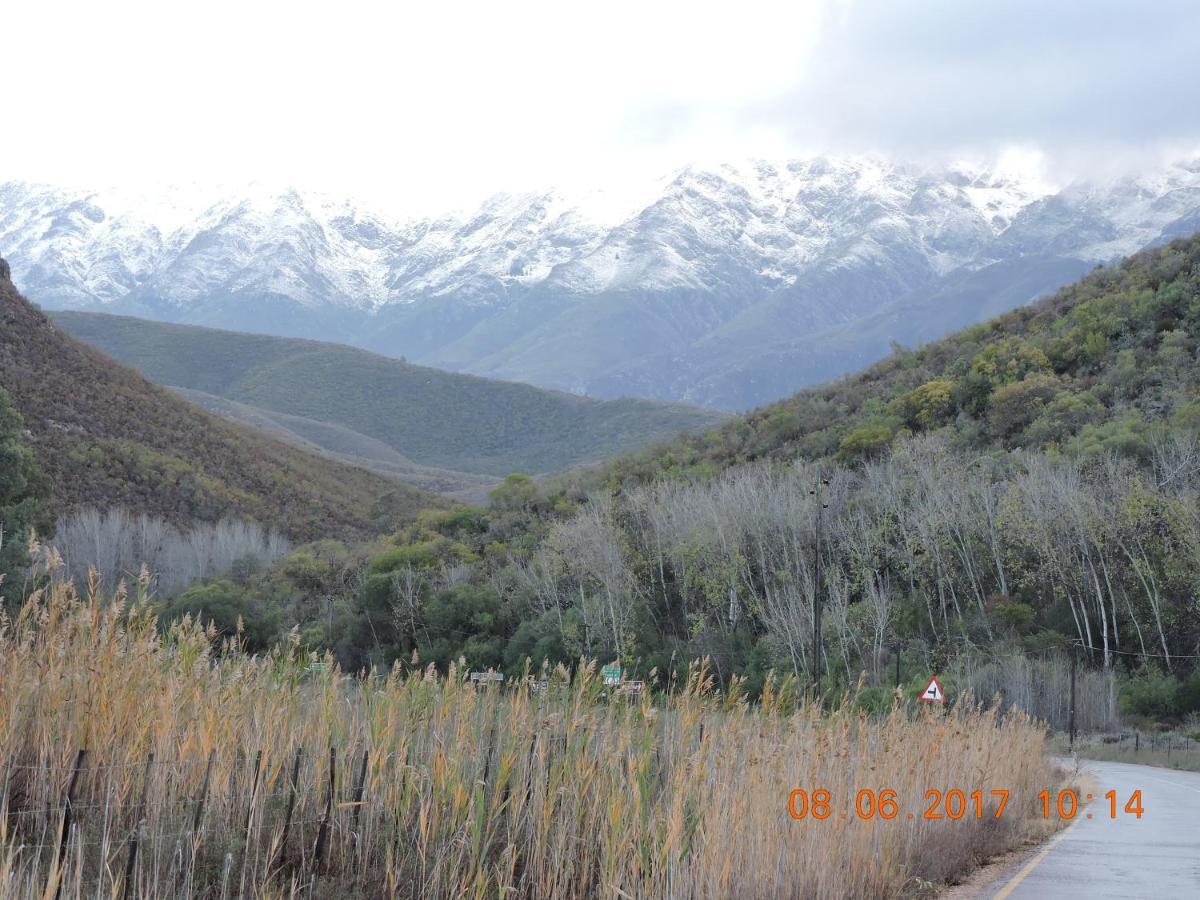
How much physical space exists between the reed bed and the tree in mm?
24787

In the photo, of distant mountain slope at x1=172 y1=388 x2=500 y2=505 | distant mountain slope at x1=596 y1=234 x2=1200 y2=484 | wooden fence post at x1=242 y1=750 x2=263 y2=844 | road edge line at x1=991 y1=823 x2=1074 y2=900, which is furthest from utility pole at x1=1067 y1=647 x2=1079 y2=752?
distant mountain slope at x1=172 y1=388 x2=500 y2=505

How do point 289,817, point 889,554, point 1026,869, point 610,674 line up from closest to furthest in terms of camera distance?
point 289,817, point 610,674, point 1026,869, point 889,554

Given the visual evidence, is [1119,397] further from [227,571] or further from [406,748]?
[406,748]

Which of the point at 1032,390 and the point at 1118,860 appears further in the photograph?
the point at 1032,390

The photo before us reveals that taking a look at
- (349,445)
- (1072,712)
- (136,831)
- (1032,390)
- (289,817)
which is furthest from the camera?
Result: (349,445)

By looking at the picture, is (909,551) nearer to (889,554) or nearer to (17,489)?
(889,554)

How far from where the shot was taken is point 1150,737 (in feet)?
113

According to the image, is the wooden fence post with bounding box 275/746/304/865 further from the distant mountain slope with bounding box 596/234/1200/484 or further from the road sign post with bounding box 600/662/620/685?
the distant mountain slope with bounding box 596/234/1200/484

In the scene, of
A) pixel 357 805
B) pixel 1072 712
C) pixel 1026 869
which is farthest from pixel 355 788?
pixel 1072 712

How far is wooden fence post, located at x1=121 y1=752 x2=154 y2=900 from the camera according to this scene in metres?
4.99

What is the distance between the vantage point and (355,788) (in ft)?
20.0

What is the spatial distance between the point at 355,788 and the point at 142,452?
65.1m

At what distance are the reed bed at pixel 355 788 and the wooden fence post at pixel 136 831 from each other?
16mm

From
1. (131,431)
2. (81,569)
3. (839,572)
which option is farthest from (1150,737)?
(131,431)
